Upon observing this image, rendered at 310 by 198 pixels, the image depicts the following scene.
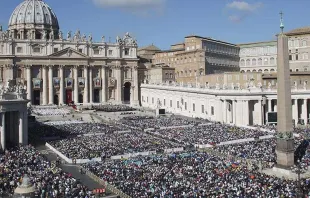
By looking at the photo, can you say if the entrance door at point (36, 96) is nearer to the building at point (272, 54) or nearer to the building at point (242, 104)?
the building at point (242, 104)

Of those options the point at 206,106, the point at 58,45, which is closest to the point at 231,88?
the point at 206,106

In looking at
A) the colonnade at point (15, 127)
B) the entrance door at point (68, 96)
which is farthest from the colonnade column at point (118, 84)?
the colonnade at point (15, 127)

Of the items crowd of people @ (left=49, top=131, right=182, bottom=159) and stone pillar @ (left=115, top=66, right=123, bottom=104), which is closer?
crowd of people @ (left=49, top=131, right=182, bottom=159)

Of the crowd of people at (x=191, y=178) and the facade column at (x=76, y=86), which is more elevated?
the facade column at (x=76, y=86)

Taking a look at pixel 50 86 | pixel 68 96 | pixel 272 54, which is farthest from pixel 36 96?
pixel 272 54

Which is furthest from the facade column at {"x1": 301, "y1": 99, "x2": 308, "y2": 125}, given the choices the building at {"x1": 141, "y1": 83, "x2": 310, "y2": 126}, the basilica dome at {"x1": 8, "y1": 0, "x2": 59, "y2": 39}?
the basilica dome at {"x1": 8, "y1": 0, "x2": 59, "y2": 39}

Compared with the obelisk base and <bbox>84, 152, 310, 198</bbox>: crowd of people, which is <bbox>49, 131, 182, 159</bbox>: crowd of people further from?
the obelisk base

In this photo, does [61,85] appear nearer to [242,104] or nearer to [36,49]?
[36,49]
